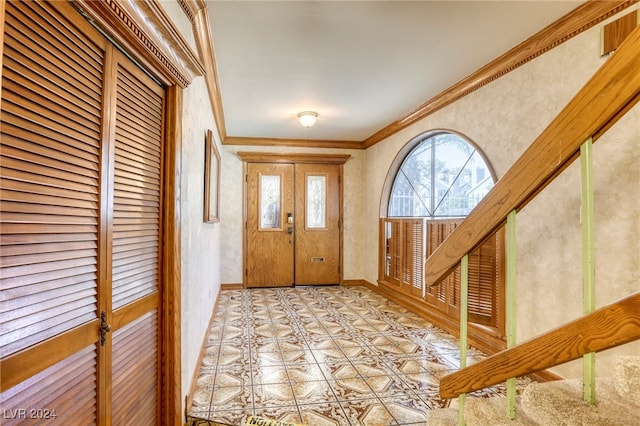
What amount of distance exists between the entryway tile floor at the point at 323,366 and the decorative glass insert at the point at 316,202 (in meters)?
1.64

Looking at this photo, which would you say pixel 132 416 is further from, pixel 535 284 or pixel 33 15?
pixel 535 284

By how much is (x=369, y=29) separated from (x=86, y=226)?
1932mm

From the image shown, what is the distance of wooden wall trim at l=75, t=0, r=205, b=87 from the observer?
0.99 m

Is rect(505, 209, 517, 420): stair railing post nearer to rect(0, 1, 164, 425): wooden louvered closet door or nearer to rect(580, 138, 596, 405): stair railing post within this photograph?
rect(580, 138, 596, 405): stair railing post

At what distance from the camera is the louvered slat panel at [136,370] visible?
1.20m

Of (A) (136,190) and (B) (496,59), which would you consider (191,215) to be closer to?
(A) (136,190)

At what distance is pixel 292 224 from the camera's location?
16.9ft

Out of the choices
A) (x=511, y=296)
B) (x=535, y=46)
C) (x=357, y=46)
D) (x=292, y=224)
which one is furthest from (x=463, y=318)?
(x=292, y=224)

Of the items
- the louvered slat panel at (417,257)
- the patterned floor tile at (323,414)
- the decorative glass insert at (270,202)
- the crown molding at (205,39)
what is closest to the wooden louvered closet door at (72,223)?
the crown molding at (205,39)

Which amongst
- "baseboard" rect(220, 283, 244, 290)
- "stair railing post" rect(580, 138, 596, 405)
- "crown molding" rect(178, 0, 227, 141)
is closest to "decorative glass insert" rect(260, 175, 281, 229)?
"baseboard" rect(220, 283, 244, 290)

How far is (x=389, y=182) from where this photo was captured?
14.8 ft

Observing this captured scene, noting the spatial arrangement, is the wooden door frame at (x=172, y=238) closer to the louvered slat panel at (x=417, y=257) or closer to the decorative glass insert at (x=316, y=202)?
the louvered slat panel at (x=417, y=257)

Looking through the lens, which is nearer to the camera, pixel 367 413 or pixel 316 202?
pixel 367 413

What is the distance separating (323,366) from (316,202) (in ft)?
10.4
